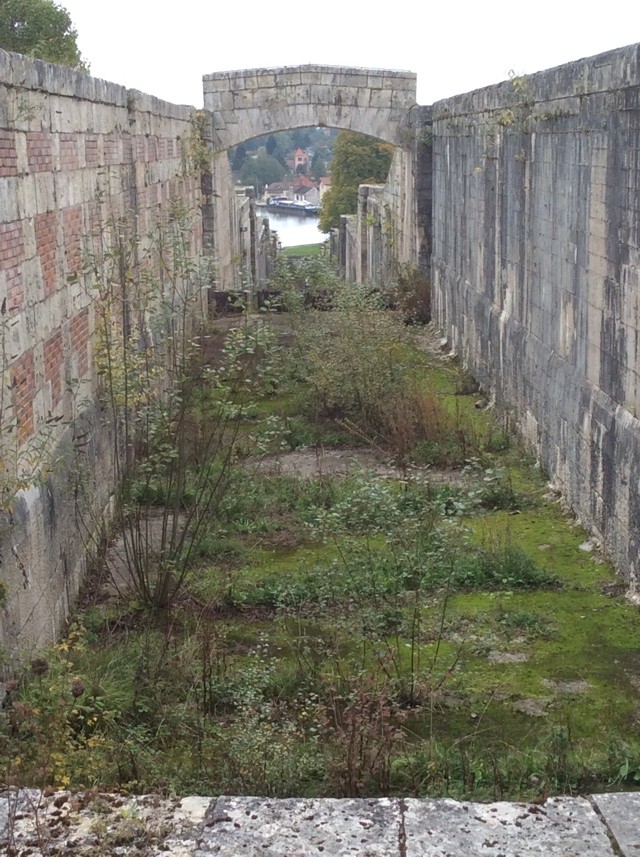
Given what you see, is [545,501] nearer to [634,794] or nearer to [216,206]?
[634,794]

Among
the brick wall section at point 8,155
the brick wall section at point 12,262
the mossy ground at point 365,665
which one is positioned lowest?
the mossy ground at point 365,665

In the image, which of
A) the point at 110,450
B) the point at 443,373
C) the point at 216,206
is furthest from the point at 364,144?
the point at 110,450

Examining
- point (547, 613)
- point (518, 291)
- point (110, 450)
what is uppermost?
point (518, 291)

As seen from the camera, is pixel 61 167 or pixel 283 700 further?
pixel 61 167

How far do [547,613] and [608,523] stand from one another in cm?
118

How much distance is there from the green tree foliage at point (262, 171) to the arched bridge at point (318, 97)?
118 m

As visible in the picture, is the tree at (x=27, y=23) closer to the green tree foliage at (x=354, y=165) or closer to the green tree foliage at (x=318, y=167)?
the green tree foliage at (x=354, y=165)

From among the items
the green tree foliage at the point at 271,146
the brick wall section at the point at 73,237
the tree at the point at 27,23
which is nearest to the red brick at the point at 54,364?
the brick wall section at the point at 73,237

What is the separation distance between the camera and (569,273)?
9.48 metres

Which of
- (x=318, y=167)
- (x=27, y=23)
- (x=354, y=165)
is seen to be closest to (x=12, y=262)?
(x=27, y=23)

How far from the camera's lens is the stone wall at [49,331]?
6129mm

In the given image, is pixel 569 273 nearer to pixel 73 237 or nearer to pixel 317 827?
pixel 73 237

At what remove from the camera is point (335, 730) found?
5074mm

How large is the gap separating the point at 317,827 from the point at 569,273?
7.04 metres
